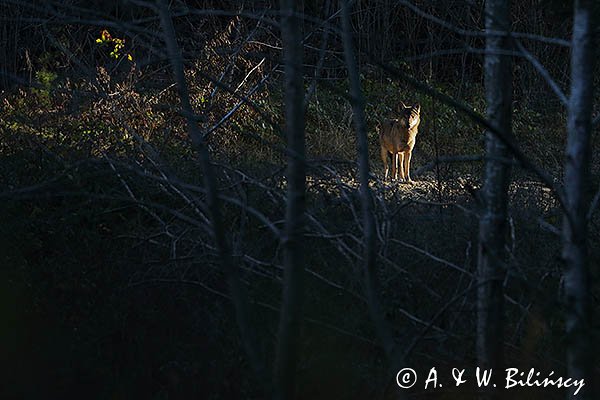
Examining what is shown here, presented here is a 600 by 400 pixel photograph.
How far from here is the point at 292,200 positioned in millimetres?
2947

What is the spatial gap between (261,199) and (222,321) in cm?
139

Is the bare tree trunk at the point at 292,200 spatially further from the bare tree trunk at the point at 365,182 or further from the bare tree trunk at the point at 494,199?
the bare tree trunk at the point at 494,199

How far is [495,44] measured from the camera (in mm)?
3465

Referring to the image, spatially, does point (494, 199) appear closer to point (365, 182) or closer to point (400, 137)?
point (365, 182)

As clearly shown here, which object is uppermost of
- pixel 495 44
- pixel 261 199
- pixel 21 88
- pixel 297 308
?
pixel 21 88

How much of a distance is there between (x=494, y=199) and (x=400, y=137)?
9.74 metres

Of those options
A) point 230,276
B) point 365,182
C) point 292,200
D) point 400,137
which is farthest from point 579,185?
point 400,137

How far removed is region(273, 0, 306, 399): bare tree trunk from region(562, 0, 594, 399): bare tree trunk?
82 cm

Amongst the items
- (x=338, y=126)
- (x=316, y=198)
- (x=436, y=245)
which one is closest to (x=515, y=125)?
(x=338, y=126)

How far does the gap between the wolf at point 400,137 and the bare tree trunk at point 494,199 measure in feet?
31.1

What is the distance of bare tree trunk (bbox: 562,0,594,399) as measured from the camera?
2.64 meters

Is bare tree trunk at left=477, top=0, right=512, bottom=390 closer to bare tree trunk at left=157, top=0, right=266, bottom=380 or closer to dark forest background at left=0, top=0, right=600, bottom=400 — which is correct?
dark forest background at left=0, top=0, right=600, bottom=400

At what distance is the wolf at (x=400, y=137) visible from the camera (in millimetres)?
13156

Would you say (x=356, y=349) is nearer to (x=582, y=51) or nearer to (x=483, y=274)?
(x=483, y=274)
